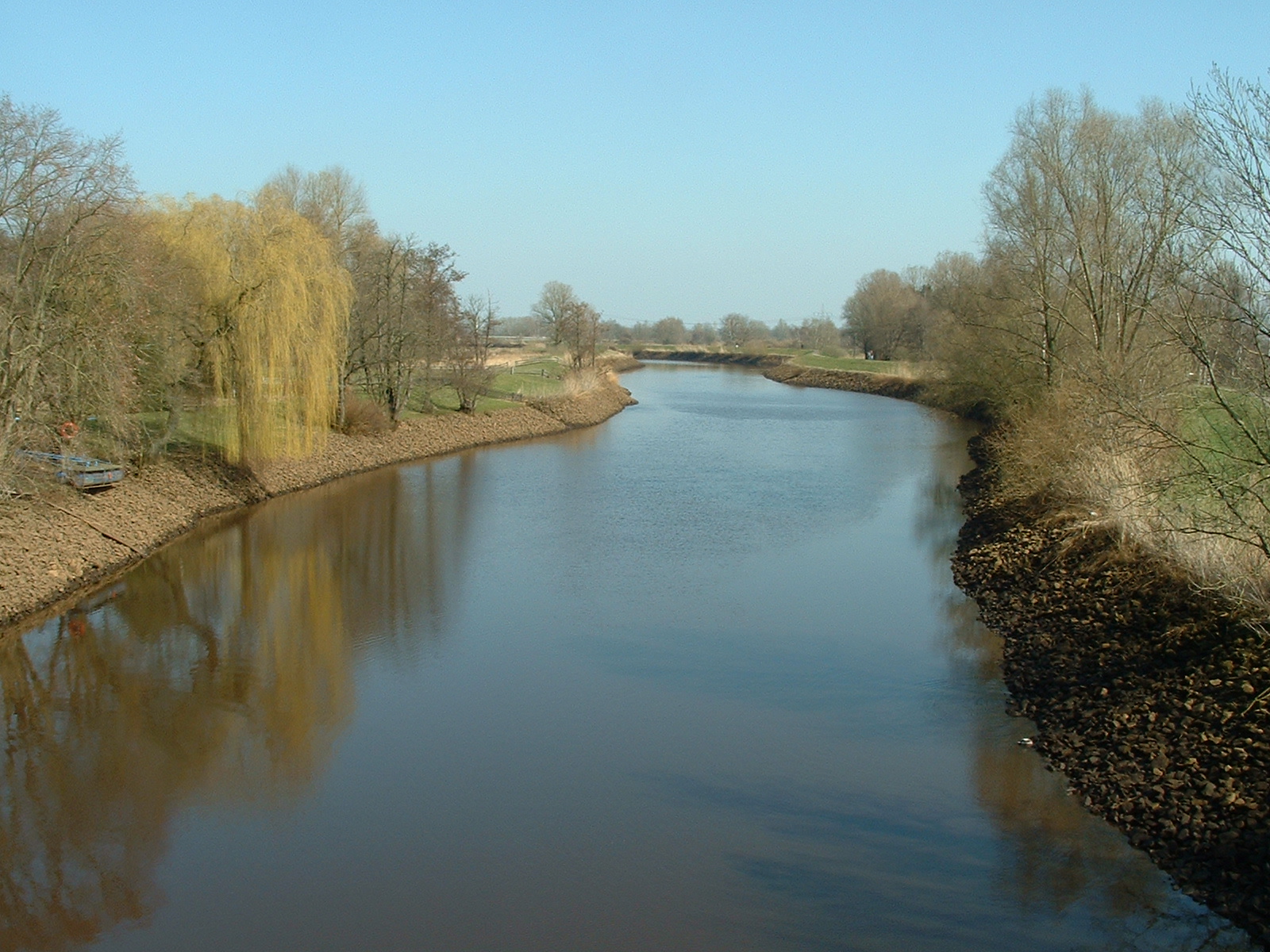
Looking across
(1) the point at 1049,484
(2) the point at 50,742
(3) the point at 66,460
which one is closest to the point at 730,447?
(1) the point at 1049,484

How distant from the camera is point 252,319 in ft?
66.2

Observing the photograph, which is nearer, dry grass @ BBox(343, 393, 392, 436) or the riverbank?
the riverbank

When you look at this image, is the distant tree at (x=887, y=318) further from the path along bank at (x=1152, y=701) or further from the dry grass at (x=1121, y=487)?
the path along bank at (x=1152, y=701)

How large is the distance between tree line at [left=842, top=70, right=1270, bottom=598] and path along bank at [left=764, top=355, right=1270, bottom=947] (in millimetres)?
520

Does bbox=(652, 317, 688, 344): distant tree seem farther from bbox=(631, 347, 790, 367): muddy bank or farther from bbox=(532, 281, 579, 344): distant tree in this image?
bbox=(532, 281, 579, 344): distant tree

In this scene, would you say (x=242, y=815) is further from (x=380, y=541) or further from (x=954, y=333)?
(x=954, y=333)

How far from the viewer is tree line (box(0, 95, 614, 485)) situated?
46.8 feet

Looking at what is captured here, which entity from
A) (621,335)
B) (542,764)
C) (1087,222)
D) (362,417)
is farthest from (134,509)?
(621,335)

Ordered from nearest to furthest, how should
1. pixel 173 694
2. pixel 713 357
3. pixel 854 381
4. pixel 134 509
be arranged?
pixel 173 694 → pixel 134 509 → pixel 854 381 → pixel 713 357

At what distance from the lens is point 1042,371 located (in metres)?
Answer: 23.6

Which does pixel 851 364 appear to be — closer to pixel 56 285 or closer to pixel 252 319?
pixel 252 319

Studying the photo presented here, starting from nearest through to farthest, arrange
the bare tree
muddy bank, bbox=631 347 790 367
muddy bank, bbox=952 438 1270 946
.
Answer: muddy bank, bbox=952 438 1270 946 → the bare tree → muddy bank, bbox=631 347 790 367

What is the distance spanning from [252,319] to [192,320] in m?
1.18

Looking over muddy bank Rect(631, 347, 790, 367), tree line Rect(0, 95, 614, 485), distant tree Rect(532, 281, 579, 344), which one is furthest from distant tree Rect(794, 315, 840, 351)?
tree line Rect(0, 95, 614, 485)
